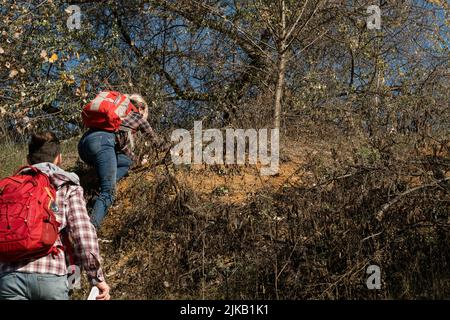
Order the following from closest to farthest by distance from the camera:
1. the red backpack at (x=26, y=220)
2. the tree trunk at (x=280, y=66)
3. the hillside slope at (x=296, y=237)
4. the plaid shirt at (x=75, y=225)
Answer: the red backpack at (x=26, y=220), the plaid shirt at (x=75, y=225), the hillside slope at (x=296, y=237), the tree trunk at (x=280, y=66)

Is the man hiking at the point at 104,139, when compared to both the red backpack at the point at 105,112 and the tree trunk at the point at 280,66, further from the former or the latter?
the tree trunk at the point at 280,66

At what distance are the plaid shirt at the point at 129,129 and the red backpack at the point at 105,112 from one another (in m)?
0.15

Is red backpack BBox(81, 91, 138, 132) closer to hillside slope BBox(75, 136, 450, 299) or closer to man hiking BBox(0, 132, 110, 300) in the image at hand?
hillside slope BBox(75, 136, 450, 299)

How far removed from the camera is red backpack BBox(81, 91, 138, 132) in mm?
6344

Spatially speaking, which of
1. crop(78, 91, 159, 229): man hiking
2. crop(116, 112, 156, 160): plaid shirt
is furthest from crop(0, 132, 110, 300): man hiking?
crop(116, 112, 156, 160): plaid shirt

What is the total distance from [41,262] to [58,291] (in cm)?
18

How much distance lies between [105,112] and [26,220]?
290cm

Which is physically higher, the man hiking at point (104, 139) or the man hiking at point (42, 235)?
the man hiking at point (104, 139)

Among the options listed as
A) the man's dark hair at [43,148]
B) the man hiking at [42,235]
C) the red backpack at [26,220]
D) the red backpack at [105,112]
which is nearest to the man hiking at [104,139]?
the red backpack at [105,112]

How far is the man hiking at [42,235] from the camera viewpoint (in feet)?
11.6

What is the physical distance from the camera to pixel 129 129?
6.68m

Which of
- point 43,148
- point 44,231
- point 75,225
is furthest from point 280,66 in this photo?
point 44,231
